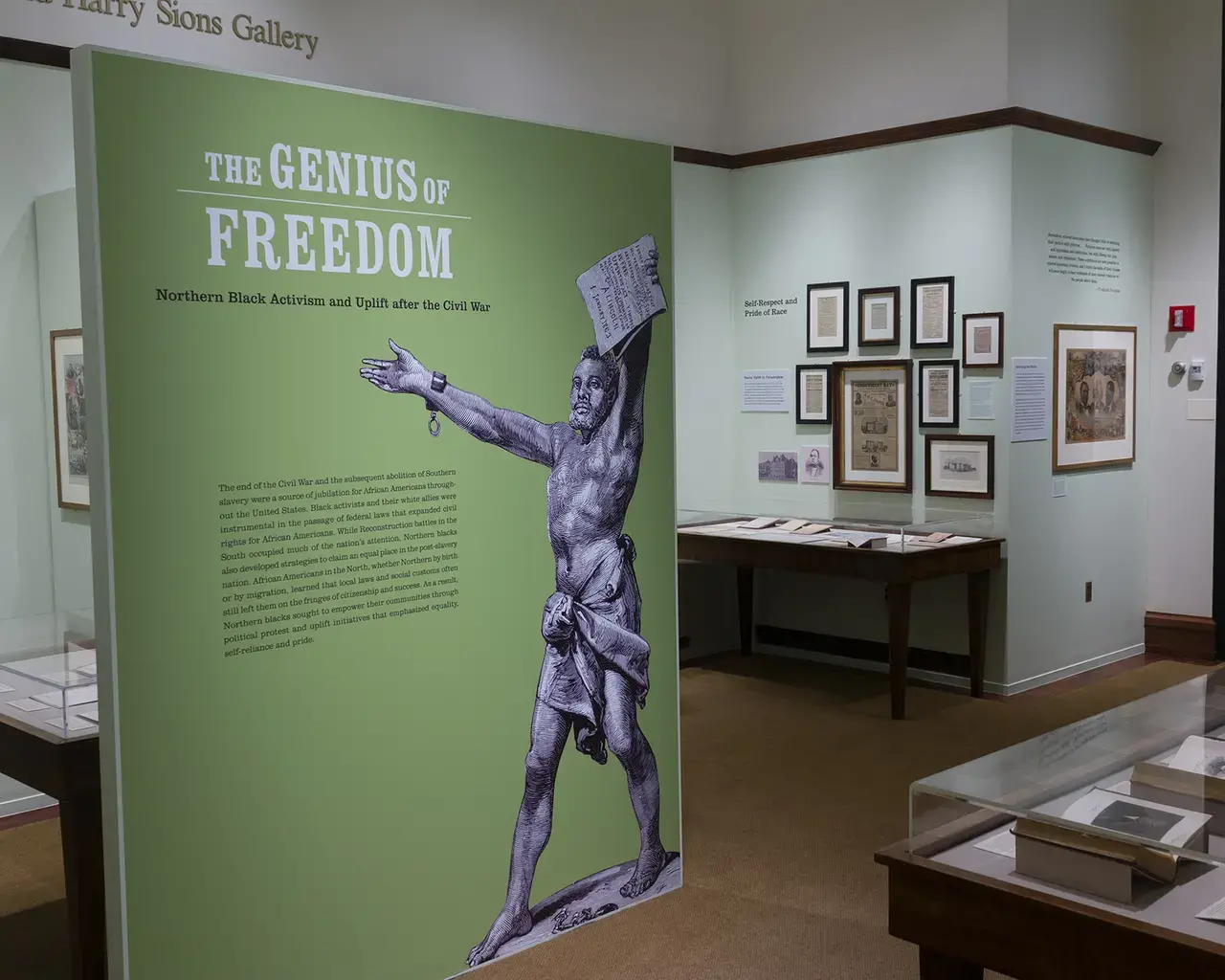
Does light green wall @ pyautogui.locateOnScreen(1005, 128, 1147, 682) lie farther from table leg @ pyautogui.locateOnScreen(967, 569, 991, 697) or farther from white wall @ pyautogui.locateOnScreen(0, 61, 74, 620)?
white wall @ pyautogui.locateOnScreen(0, 61, 74, 620)

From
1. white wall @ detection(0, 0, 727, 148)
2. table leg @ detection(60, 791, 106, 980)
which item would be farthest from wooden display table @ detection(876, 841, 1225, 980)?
white wall @ detection(0, 0, 727, 148)

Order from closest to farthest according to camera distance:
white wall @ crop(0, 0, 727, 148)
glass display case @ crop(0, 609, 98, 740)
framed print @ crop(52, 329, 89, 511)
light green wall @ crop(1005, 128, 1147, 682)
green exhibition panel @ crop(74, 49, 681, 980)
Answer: green exhibition panel @ crop(74, 49, 681, 980) < glass display case @ crop(0, 609, 98, 740) < framed print @ crop(52, 329, 89, 511) < white wall @ crop(0, 0, 727, 148) < light green wall @ crop(1005, 128, 1147, 682)

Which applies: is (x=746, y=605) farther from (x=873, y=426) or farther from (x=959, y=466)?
(x=959, y=466)

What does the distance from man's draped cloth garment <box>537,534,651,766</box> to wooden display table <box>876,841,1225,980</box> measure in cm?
142

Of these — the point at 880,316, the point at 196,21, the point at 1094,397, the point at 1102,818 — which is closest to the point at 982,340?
the point at 880,316

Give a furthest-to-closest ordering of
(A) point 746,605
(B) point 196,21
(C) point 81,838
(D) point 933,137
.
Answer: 1. (A) point 746,605
2. (D) point 933,137
3. (B) point 196,21
4. (C) point 81,838

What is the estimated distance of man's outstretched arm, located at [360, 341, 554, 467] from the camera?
3150 mm

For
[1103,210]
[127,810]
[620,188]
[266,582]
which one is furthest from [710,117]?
[127,810]

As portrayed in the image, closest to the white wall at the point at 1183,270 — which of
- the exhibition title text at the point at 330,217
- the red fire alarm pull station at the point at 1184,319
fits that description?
the red fire alarm pull station at the point at 1184,319

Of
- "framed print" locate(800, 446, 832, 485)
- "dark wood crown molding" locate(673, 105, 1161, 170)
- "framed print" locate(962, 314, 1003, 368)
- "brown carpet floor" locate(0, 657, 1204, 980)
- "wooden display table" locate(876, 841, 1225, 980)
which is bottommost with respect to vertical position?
"brown carpet floor" locate(0, 657, 1204, 980)

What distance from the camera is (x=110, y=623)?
8.87 ft

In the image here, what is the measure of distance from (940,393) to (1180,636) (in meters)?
2.22

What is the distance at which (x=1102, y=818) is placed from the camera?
7.17ft

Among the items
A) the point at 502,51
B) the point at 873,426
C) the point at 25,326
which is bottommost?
the point at 873,426
